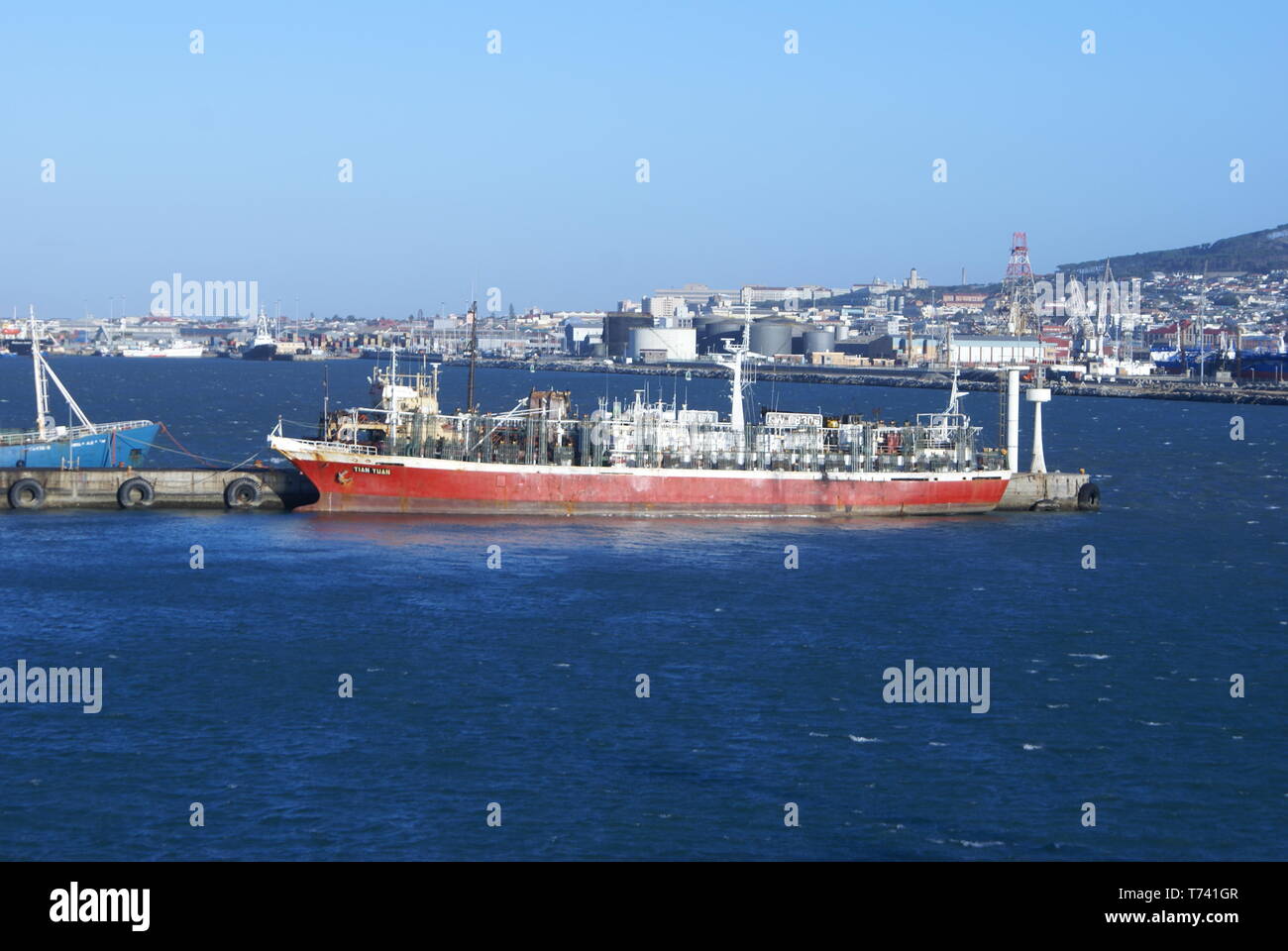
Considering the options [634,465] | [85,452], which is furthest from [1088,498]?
[85,452]

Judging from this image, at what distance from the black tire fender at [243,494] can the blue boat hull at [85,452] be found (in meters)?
8.64

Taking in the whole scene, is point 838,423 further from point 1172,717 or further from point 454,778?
point 454,778

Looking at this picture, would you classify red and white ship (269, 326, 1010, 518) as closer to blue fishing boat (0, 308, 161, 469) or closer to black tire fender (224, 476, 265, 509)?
black tire fender (224, 476, 265, 509)

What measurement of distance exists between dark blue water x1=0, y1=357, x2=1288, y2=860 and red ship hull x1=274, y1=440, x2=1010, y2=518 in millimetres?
1883

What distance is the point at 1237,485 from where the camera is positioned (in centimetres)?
8362

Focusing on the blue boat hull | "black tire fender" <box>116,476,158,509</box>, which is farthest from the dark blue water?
the blue boat hull

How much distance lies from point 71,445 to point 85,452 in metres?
0.98

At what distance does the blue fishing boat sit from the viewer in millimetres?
66938

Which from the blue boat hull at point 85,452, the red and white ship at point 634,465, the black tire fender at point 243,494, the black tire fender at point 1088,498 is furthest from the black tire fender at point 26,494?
the black tire fender at point 1088,498

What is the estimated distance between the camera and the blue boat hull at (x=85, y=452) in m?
66.8

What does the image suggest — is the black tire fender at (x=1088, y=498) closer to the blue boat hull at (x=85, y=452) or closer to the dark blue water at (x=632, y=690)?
the dark blue water at (x=632, y=690)

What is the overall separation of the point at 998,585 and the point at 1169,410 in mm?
134726
